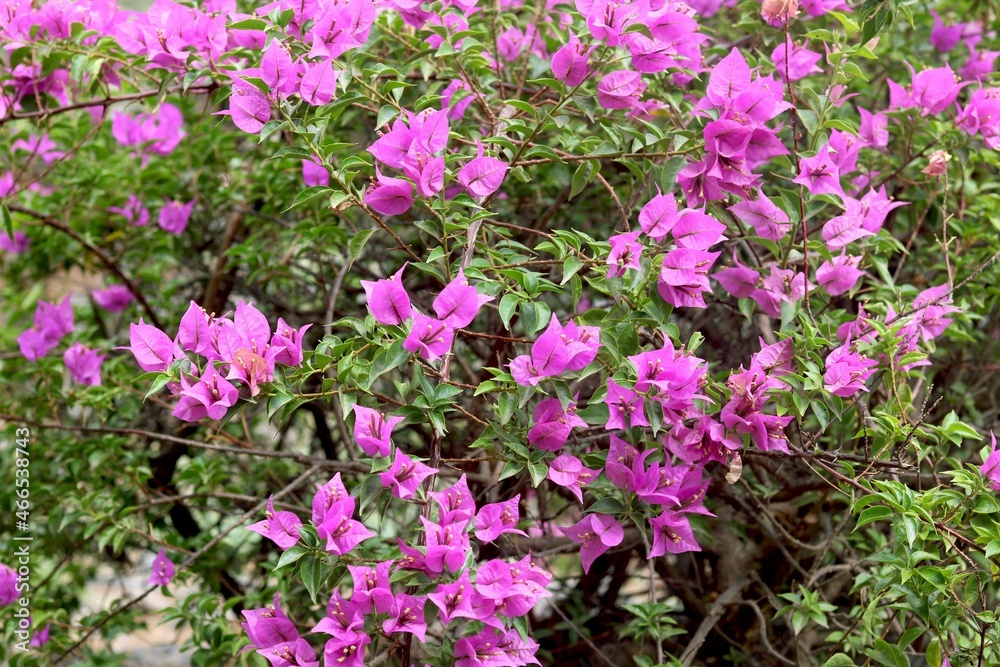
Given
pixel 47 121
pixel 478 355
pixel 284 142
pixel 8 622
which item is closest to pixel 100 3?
pixel 47 121

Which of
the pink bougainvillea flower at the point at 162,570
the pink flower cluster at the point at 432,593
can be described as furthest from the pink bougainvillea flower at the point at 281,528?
the pink bougainvillea flower at the point at 162,570

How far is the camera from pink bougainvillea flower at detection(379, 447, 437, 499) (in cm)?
103

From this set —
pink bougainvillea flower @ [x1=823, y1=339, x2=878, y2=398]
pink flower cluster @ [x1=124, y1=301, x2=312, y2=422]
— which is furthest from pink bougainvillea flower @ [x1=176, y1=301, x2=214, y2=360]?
pink bougainvillea flower @ [x1=823, y1=339, x2=878, y2=398]

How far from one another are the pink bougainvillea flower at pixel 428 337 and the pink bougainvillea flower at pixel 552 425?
0.51ft

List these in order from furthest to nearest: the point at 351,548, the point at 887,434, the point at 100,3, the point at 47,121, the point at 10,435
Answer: the point at 10,435
the point at 47,121
the point at 100,3
the point at 887,434
the point at 351,548

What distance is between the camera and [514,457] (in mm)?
1116

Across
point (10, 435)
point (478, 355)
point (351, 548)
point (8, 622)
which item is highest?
point (351, 548)

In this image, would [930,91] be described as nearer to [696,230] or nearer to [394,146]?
[696,230]

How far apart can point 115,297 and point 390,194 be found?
3.91 feet

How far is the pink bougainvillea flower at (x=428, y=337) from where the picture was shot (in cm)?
102

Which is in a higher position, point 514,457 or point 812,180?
point 812,180

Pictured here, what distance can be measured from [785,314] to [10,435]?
1.52m

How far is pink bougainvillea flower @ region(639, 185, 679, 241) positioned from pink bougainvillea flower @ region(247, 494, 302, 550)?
530mm

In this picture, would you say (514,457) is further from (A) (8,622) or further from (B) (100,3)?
(A) (8,622)
